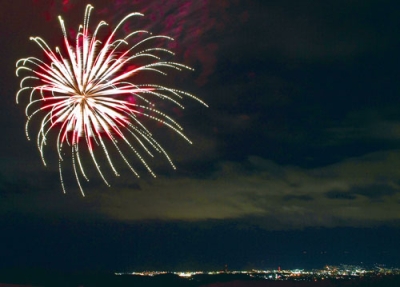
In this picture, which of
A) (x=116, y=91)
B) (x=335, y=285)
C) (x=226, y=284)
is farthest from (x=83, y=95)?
(x=335, y=285)

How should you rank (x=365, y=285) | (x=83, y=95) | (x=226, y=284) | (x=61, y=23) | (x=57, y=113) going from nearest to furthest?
1. (x=61, y=23)
2. (x=83, y=95)
3. (x=57, y=113)
4. (x=226, y=284)
5. (x=365, y=285)

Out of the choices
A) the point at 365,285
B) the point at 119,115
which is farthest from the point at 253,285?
the point at 119,115

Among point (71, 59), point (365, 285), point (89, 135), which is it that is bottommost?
point (365, 285)

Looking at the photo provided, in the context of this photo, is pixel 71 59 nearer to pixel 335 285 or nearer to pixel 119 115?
pixel 119 115

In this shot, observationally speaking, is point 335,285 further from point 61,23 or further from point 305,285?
point 61,23

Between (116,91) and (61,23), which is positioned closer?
(61,23)

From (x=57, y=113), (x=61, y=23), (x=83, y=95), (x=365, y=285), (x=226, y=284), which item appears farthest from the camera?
(x=365, y=285)

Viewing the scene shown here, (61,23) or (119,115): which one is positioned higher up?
(61,23)

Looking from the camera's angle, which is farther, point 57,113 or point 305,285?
point 305,285

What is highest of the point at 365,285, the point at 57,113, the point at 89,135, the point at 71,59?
the point at 71,59
